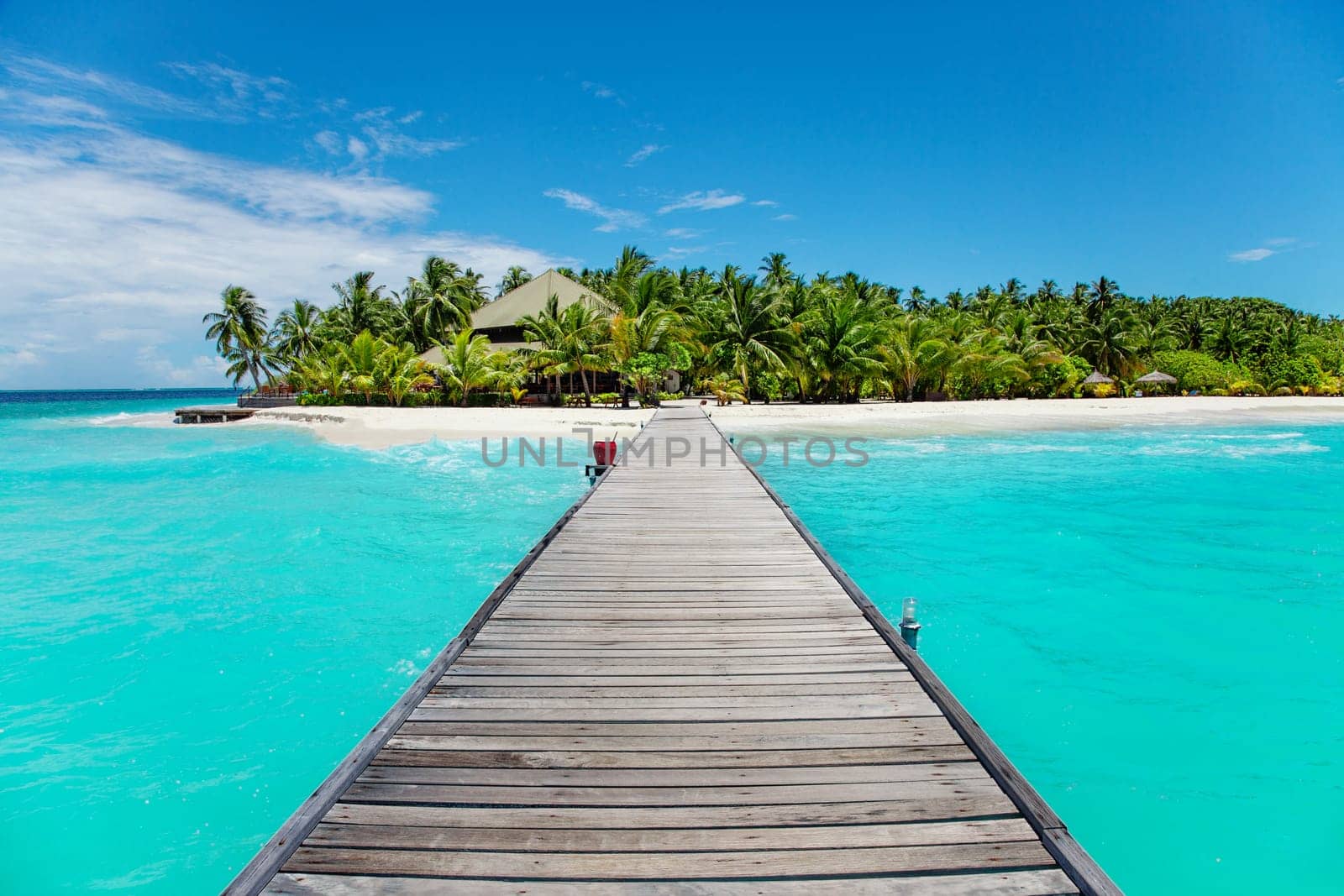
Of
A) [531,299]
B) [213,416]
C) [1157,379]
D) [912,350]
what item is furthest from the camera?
[1157,379]

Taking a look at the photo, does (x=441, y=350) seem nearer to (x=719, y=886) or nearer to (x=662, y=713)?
(x=662, y=713)

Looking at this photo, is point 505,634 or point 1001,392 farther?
point 1001,392

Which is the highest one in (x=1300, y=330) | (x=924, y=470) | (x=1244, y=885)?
(x=1300, y=330)

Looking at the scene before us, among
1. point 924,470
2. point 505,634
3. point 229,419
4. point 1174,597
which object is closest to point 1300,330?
point 924,470

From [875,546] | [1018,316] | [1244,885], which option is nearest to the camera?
[1244,885]

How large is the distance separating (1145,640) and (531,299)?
3515cm

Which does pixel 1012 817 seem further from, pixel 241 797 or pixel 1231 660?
pixel 1231 660

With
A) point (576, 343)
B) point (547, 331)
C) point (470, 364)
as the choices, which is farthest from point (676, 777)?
point (470, 364)

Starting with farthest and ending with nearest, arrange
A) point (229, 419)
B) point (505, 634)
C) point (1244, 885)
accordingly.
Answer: point (229, 419) < point (505, 634) < point (1244, 885)

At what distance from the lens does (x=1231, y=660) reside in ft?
20.1

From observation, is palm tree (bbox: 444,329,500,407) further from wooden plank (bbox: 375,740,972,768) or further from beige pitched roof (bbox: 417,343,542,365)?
wooden plank (bbox: 375,740,972,768)

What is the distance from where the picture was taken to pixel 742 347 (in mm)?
32594

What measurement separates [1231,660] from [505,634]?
667 centimetres

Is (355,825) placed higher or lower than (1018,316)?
lower
